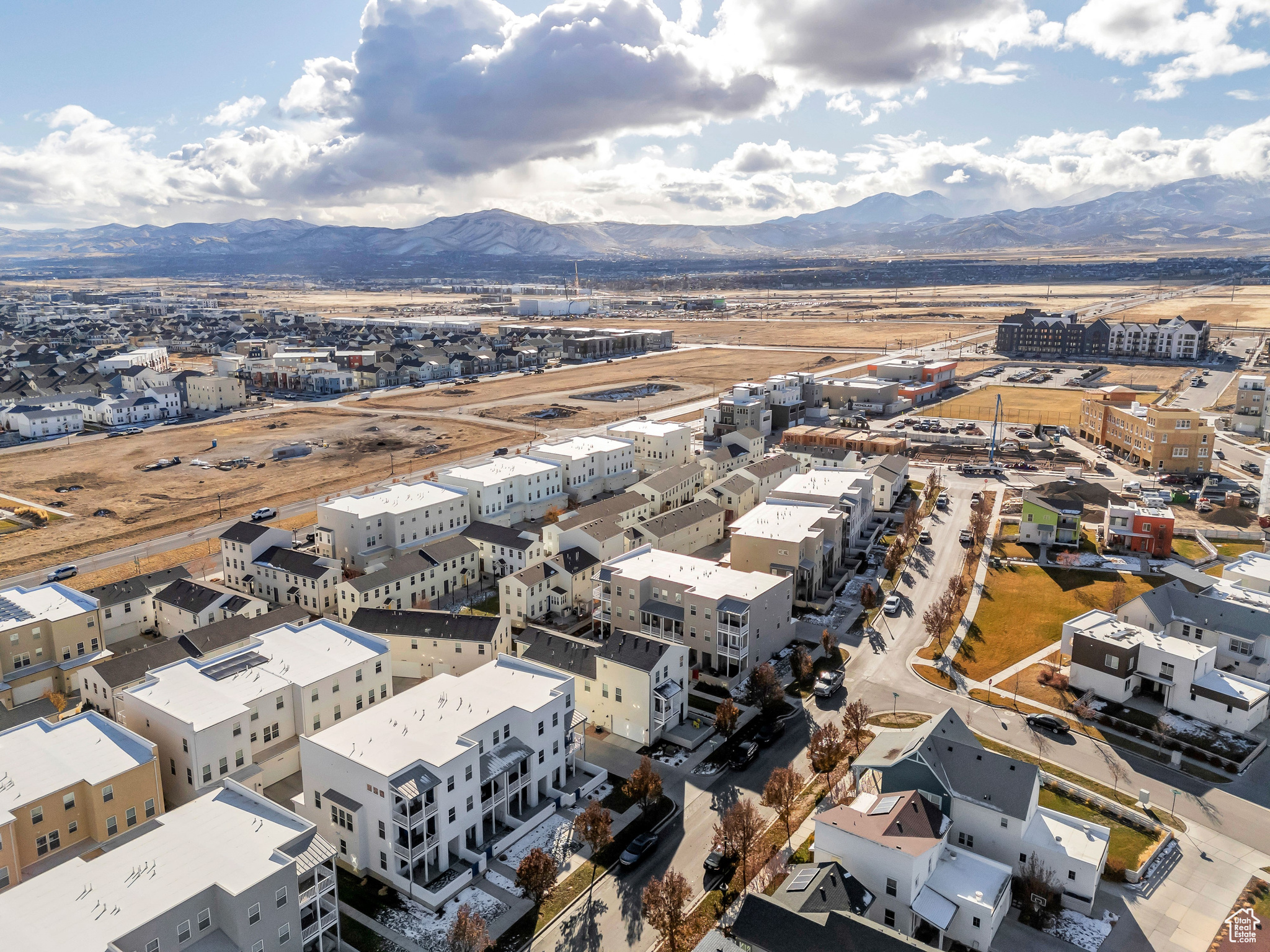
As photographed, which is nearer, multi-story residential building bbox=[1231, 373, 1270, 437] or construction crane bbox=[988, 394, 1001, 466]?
construction crane bbox=[988, 394, 1001, 466]

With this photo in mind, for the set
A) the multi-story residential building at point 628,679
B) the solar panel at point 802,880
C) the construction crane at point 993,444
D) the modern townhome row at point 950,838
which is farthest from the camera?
the construction crane at point 993,444

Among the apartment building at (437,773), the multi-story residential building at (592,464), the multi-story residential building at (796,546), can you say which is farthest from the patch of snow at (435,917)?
the multi-story residential building at (592,464)

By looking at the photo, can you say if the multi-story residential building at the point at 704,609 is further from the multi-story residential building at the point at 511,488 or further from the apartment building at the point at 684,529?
the multi-story residential building at the point at 511,488

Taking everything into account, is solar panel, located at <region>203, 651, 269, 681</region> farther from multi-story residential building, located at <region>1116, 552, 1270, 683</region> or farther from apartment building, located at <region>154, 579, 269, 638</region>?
multi-story residential building, located at <region>1116, 552, 1270, 683</region>

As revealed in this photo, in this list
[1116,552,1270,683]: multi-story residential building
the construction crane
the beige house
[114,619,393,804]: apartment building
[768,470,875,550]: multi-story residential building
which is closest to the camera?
[114,619,393,804]: apartment building

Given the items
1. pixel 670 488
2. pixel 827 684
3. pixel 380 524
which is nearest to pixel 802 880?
pixel 827 684

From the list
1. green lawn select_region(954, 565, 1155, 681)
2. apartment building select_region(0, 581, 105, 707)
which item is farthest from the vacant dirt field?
apartment building select_region(0, 581, 105, 707)
